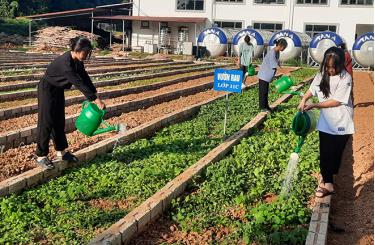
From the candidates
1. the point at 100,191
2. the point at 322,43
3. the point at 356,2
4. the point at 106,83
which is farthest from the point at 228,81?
the point at 356,2

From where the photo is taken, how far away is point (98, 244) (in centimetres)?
345

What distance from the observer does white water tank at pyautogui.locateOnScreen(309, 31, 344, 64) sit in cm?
2571

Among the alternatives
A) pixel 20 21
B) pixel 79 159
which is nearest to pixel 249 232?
pixel 79 159

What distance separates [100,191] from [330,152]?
2.39 metres

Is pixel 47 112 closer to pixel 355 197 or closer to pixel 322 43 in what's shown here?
pixel 355 197

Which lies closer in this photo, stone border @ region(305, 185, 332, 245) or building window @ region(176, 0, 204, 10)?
stone border @ region(305, 185, 332, 245)

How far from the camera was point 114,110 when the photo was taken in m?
9.17

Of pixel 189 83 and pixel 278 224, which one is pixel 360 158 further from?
pixel 189 83

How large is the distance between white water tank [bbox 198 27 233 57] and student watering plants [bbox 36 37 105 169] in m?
24.0

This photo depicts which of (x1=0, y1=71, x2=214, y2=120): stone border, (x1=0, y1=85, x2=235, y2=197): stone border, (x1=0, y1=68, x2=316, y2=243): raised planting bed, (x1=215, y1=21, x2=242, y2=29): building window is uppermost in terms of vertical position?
(x1=215, y1=21, x2=242, y2=29): building window

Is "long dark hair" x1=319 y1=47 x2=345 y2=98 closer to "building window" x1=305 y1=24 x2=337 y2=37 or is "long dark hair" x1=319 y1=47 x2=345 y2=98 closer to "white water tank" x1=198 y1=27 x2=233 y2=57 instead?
"white water tank" x1=198 y1=27 x2=233 y2=57

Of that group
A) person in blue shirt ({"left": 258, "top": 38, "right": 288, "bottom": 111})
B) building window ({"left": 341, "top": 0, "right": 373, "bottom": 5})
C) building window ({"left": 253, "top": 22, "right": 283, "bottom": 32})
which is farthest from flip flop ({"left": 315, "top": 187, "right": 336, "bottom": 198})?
building window ({"left": 341, "top": 0, "right": 373, "bottom": 5})

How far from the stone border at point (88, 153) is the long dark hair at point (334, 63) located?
297 centimetres

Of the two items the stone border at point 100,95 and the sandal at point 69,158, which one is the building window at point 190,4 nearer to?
the stone border at point 100,95
